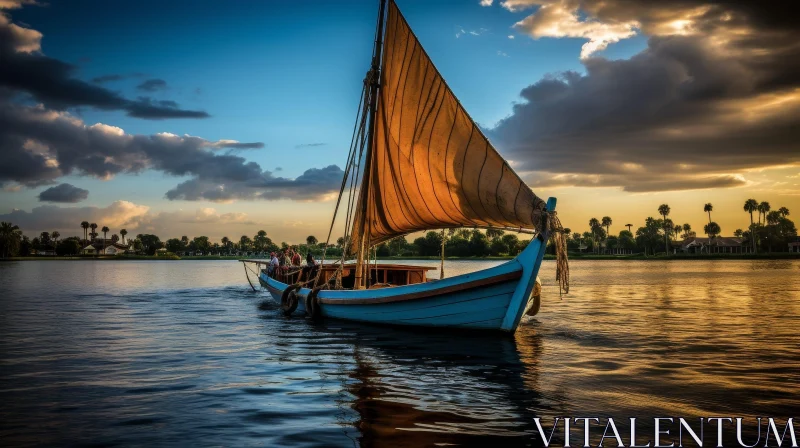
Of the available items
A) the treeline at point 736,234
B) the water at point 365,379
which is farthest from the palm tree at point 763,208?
the water at point 365,379

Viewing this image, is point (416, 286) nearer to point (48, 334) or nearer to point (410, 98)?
point (410, 98)

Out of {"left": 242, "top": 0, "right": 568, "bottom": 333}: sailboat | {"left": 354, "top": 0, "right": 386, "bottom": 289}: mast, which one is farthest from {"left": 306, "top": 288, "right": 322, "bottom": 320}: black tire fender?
{"left": 354, "top": 0, "right": 386, "bottom": 289}: mast

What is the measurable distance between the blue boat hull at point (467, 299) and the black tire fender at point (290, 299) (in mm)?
5415

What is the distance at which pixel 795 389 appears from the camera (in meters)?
10.1

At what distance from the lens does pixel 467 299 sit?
15539mm

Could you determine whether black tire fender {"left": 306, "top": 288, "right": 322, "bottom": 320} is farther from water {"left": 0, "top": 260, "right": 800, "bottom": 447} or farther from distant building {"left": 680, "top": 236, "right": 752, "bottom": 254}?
distant building {"left": 680, "top": 236, "right": 752, "bottom": 254}

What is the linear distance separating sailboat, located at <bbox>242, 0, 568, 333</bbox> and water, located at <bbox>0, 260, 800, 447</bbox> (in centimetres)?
89

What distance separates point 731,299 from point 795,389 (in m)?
23.8

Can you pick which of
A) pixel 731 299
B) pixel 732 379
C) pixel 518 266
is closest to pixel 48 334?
pixel 518 266

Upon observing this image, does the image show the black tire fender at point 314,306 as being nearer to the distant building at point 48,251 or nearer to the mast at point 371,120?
the mast at point 371,120

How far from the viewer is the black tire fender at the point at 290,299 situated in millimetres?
23328

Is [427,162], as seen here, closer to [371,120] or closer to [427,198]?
[427,198]

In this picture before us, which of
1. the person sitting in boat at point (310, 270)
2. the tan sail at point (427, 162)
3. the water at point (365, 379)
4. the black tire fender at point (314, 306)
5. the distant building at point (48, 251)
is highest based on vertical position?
the tan sail at point (427, 162)

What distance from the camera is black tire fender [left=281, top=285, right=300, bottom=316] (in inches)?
918
